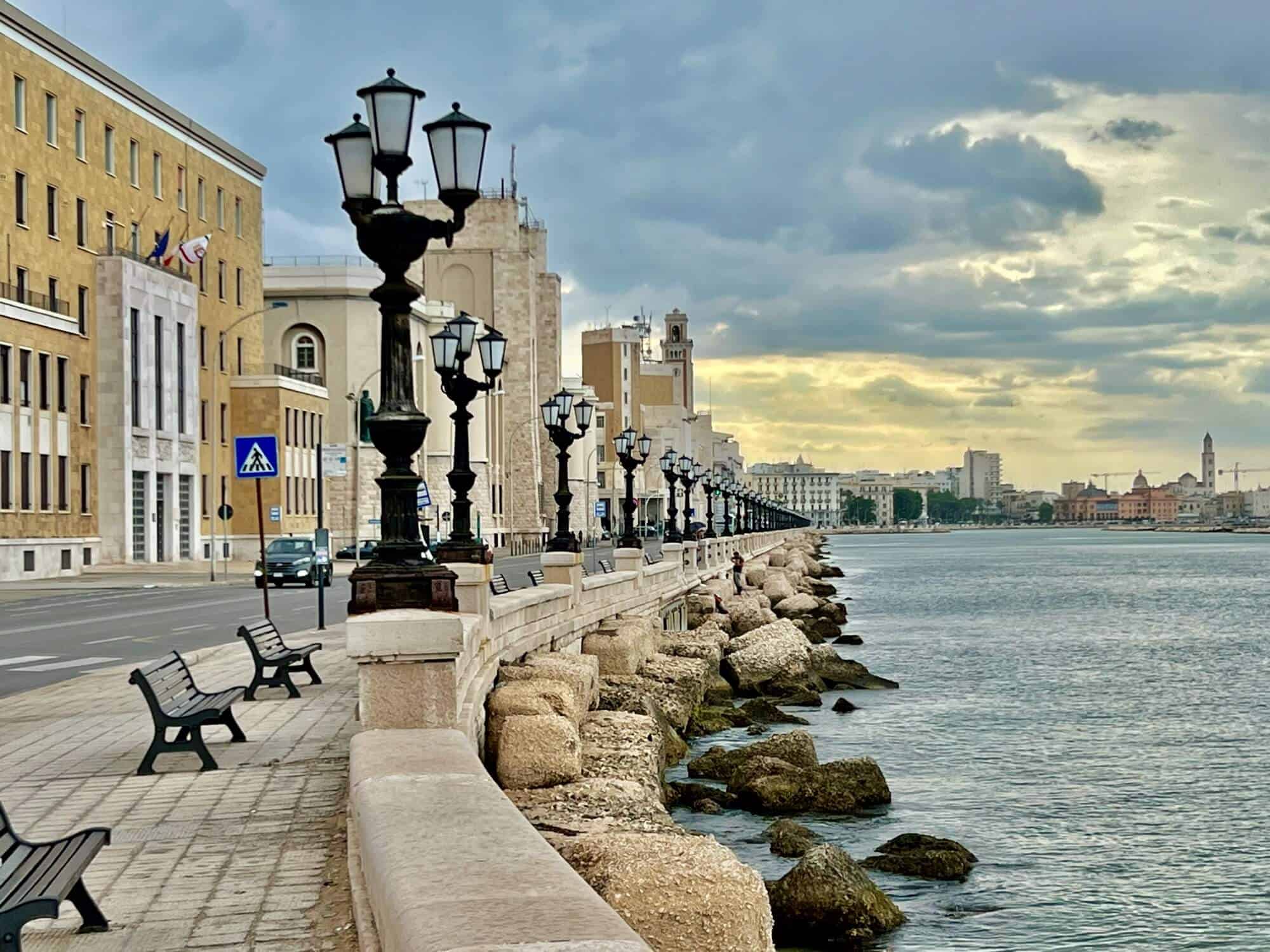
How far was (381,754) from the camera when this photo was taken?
846cm

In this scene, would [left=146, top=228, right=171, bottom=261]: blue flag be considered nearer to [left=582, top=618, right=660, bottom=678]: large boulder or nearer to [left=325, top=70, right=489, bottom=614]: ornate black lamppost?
[left=582, top=618, right=660, bottom=678]: large boulder

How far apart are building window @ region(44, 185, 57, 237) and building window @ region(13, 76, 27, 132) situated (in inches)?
116

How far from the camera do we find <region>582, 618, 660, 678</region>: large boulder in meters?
23.3

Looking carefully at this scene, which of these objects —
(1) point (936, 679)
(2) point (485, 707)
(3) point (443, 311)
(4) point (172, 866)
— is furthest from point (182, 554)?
(4) point (172, 866)

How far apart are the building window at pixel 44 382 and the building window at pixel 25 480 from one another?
95.7 inches

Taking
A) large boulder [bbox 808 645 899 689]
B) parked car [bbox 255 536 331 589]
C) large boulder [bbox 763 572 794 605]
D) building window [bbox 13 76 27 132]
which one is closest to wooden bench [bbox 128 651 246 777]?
large boulder [bbox 808 645 899 689]

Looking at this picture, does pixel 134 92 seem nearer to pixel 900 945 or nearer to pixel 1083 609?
pixel 1083 609

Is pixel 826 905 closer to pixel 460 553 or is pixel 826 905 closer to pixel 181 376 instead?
pixel 460 553

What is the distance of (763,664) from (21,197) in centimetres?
4389

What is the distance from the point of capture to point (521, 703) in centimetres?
1490

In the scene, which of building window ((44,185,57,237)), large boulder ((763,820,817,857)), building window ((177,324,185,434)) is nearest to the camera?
large boulder ((763,820,817,857))

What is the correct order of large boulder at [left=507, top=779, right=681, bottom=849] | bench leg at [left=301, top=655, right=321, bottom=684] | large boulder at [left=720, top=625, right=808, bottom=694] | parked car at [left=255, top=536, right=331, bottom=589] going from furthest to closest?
parked car at [left=255, top=536, right=331, bottom=589]
large boulder at [left=720, top=625, right=808, bottom=694]
bench leg at [left=301, top=655, right=321, bottom=684]
large boulder at [left=507, top=779, right=681, bottom=849]

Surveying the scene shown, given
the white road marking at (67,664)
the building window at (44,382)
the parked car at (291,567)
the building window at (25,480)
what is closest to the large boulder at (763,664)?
the white road marking at (67,664)

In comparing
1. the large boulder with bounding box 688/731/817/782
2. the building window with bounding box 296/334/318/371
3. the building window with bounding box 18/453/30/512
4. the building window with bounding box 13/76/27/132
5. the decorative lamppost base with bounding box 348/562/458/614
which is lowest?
the large boulder with bounding box 688/731/817/782
